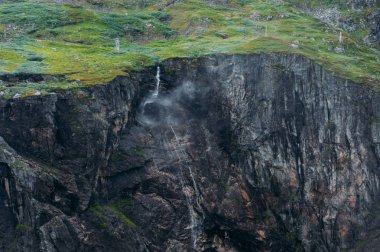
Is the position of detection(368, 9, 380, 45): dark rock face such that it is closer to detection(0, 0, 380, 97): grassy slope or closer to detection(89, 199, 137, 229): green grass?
detection(0, 0, 380, 97): grassy slope

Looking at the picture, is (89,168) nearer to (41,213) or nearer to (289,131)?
(41,213)

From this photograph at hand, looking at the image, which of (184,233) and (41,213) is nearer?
(41,213)

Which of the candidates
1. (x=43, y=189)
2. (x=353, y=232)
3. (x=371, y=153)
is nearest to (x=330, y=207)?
(x=353, y=232)

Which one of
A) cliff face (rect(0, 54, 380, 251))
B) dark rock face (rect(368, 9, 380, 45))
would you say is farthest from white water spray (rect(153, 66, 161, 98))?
dark rock face (rect(368, 9, 380, 45))

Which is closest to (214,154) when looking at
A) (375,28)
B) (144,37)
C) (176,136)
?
(176,136)

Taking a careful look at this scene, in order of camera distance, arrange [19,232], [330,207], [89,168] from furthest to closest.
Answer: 1. [330,207]
2. [89,168]
3. [19,232]

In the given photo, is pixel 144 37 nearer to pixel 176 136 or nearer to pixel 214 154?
pixel 176 136

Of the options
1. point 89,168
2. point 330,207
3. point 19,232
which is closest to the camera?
point 19,232
